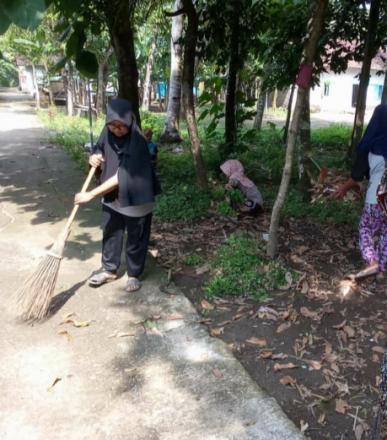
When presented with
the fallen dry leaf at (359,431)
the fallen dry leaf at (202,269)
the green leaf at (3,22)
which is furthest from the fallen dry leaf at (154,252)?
the green leaf at (3,22)

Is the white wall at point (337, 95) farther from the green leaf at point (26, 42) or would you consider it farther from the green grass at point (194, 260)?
the green grass at point (194, 260)

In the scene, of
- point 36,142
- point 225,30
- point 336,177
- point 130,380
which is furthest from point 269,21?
point 36,142

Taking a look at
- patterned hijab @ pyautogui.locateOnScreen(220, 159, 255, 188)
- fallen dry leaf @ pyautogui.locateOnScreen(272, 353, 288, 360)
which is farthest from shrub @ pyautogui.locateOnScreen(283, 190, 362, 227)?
fallen dry leaf @ pyautogui.locateOnScreen(272, 353, 288, 360)

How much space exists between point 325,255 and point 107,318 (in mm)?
2231

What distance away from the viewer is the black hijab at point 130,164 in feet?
11.5

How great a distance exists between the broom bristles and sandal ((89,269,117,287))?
1.60 feet

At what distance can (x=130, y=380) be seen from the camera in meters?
2.79

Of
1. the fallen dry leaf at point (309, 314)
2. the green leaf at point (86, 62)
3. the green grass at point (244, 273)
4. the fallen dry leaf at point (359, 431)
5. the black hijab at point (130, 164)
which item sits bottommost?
the fallen dry leaf at point (359, 431)

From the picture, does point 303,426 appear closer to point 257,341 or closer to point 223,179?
point 257,341

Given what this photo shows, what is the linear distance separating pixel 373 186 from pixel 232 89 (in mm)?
3453

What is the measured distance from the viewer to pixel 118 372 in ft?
9.41

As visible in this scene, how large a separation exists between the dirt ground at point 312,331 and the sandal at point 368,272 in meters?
0.10

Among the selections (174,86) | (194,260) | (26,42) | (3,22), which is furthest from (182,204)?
Answer: (26,42)

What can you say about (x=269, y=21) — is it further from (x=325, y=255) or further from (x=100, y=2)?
(x=325, y=255)
